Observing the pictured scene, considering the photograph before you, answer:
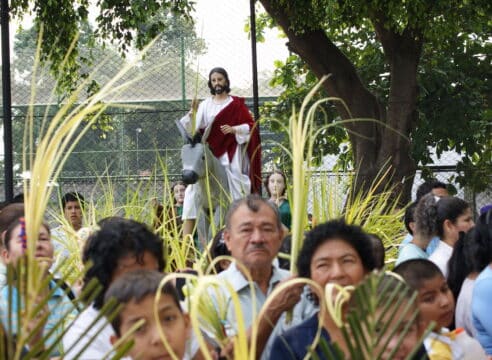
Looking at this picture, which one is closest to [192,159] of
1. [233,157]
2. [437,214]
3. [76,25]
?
[233,157]

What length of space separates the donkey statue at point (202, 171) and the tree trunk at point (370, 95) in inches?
135

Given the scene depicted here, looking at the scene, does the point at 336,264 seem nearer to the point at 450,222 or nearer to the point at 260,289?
the point at 260,289

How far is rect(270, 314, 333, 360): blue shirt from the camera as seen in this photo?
3.53 metres

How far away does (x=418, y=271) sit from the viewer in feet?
15.0

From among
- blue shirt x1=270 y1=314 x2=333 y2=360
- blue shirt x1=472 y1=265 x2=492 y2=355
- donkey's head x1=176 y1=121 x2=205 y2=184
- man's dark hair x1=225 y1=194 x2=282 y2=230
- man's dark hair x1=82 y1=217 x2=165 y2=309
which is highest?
donkey's head x1=176 y1=121 x2=205 y2=184

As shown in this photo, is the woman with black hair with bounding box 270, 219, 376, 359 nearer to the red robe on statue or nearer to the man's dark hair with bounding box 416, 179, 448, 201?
the man's dark hair with bounding box 416, 179, 448, 201

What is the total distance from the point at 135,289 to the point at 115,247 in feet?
3.08

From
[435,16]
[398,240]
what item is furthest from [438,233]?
[435,16]

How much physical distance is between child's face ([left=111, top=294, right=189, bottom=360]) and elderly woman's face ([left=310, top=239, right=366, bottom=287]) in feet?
2.57

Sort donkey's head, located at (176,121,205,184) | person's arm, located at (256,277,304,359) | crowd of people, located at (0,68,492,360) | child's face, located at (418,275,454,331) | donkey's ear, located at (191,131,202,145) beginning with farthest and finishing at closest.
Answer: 1. donkey's ear, located at (191,131,202,145)
2. donkey's head, located at (176,121,205,184)
3. child's face, located at (418,275,454,331)
4. person's arm, located at (256,277,304,359)
5. crowd of people, located at (0,68,492,360)

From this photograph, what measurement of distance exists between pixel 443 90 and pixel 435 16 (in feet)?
10.5

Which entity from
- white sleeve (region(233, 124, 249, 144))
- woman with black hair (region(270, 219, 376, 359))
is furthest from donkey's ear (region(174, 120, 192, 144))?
woman with black hair (region(270, 219, 376, 359))

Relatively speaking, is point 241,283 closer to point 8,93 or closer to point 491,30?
point 8,93

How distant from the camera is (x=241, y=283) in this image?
4.77 meters
